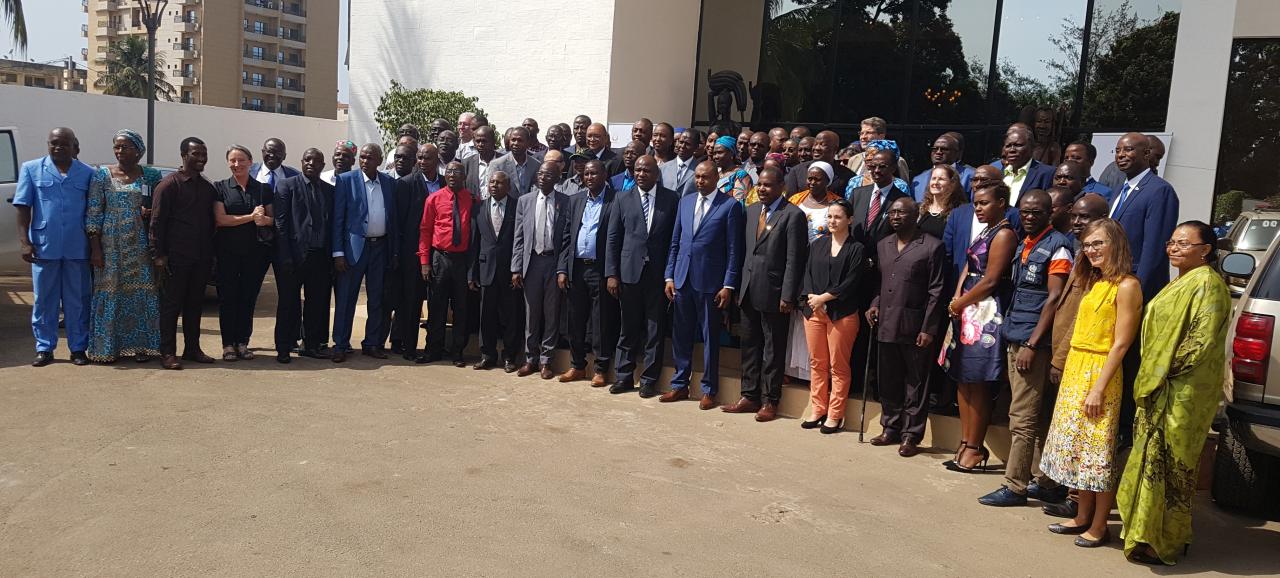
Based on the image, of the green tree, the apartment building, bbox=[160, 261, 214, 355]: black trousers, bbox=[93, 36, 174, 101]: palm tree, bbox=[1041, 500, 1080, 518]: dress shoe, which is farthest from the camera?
the apartment building

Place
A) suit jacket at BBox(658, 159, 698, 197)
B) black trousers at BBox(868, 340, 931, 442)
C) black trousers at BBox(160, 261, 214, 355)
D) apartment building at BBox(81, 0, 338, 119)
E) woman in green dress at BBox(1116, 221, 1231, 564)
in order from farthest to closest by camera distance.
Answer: apartment building at BBox(81, 0, 338, 119), suit jacket at BBox(658, 159, 698, 197), black trousers at BBox(160, 261, 214, 355), black trousers at BBox(868, 340, 931, 442), woman in green dress at BBox(1116, 221, 1231, 564)

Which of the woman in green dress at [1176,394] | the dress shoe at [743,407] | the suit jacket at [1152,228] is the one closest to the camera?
the woman in green dress at [1176,394]

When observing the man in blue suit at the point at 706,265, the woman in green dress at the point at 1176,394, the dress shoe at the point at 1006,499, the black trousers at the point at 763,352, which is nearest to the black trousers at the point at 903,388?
the black trousers at the point at 763,352

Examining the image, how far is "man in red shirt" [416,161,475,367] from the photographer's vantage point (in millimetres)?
8727

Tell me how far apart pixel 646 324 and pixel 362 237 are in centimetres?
291

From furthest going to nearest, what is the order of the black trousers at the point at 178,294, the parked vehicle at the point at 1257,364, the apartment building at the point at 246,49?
the apartment building at the point at 246,49 < the black trousers at the point at 178,294 < the parked vehicle at the point at 1257,364

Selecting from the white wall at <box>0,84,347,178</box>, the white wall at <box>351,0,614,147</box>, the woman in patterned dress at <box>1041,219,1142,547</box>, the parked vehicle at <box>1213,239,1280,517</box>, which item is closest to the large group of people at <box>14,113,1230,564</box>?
the woman in patterned dress at <box>1041,219,1142,547</box>

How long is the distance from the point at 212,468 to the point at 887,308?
4579 millimetres

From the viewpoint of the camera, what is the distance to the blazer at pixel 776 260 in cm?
717

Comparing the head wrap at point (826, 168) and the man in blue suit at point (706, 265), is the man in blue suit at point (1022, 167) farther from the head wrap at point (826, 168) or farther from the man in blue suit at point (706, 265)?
the man in blue suit at point (706, 265)

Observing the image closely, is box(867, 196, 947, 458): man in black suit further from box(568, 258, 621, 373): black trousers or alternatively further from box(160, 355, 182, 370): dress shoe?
box(160, 355, 182, 370): dress shoe

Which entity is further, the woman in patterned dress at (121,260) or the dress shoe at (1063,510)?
the woman in patterned dress at (121,260)

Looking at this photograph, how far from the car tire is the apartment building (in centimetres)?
9095

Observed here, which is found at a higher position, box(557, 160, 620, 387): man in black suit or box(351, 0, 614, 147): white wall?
box(351, 0, 614, 147): white wall
